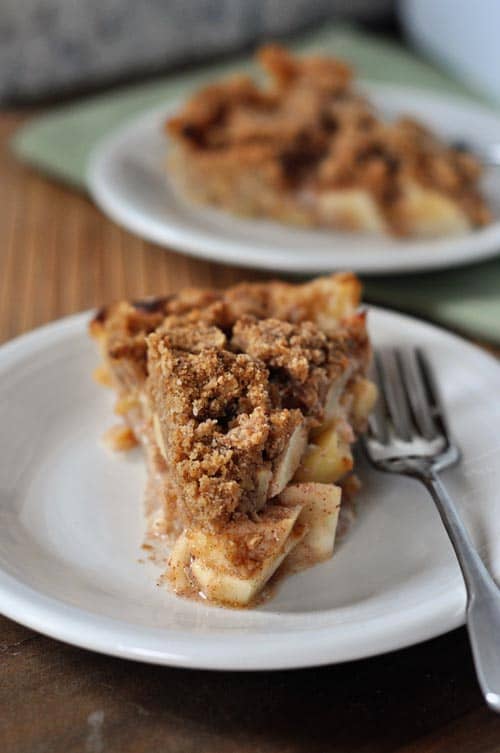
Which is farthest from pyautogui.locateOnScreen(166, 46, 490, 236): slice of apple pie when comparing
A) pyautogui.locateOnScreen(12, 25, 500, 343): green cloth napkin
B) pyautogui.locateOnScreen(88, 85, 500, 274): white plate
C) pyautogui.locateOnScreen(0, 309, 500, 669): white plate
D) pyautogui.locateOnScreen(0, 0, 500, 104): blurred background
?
pyautogui.locateOnScreen(0, 0, 500, 104): blurred background

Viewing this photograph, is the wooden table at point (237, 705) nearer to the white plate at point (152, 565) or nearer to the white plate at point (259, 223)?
the white plate at point (152, 565)

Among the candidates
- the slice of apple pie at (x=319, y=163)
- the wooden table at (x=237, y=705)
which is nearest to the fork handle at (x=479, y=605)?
the wooden table at (x=237, y=705)

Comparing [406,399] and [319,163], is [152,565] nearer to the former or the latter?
[406,399]

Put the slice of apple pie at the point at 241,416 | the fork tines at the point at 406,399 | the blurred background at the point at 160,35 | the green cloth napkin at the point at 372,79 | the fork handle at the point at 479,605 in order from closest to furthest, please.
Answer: the fork handle at the point at 479,605 → the slice of apple pie at the point at 241,416 → the fork tines at the point at 406,399 → the green cloth napkin at the point at 372,79 → the blurred background at the point at 160,35

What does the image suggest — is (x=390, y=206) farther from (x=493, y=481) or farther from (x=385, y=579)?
(x=385, y=579)

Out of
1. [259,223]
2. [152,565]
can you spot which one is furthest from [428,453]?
[259,223]
